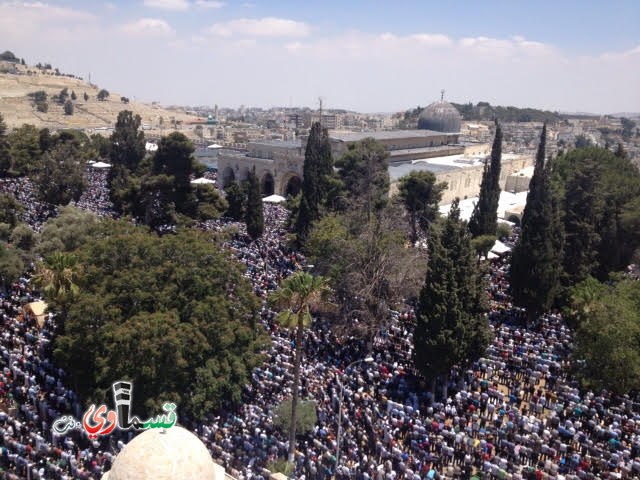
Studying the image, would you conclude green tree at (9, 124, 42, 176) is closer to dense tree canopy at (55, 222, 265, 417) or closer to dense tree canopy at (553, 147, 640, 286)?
dense tree canopy at (55, 222, 265, 417)

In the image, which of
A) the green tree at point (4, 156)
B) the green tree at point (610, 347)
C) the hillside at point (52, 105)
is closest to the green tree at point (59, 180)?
the green tree at point (4, 156)

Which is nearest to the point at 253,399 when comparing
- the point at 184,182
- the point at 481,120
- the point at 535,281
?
the point at 535,281

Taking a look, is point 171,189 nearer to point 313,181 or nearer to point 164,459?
point 313,181

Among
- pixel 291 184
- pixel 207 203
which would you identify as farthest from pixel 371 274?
A: pixel 291 184

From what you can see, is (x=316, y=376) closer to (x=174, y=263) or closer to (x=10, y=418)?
(x=174, y=263)

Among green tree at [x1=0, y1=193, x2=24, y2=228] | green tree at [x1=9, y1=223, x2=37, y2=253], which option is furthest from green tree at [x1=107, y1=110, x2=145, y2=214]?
green tree at [x1=9, y1=223, x2=37, y2=253]

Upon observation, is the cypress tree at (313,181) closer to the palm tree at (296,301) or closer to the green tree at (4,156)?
the palm tree at (296,301)
